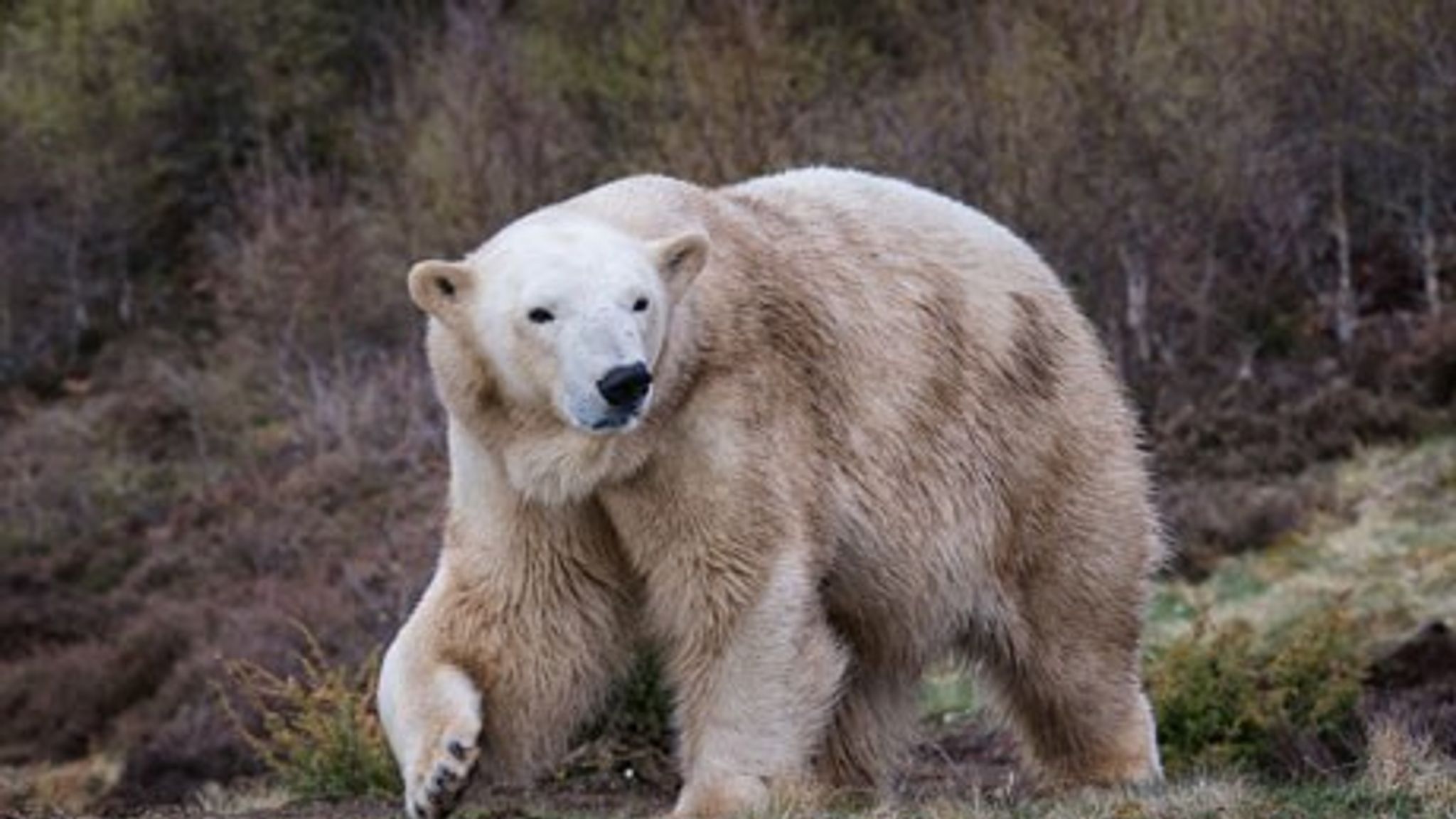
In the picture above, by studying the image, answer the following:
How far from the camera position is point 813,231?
719 centimetres

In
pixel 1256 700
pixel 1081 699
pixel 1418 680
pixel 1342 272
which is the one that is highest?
pixel 1081 699

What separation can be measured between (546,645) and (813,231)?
1406 millimetres

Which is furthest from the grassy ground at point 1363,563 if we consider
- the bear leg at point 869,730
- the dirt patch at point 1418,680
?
the bear leg at point 869,730

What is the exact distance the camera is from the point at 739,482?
645cm

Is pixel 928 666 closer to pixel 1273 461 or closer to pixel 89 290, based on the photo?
Result: pixel 1273 461

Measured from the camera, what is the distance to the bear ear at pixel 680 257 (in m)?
6.36

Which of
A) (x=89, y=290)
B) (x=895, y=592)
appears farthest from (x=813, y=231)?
(x=89, y=290)

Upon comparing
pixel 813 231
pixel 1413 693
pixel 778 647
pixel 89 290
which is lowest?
pixel 89 290

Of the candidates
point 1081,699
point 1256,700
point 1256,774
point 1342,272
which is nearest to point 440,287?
point 1081,699

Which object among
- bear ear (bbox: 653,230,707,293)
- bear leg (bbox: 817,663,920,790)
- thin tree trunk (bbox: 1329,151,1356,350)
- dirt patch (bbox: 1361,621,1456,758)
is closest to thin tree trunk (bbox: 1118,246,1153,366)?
thin tree trunk (bbox: 1329,151,1356,350)

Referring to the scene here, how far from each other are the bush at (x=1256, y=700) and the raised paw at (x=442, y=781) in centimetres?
657

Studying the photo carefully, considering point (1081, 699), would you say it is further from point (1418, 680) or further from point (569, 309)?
point (1418, 680)

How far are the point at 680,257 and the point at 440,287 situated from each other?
61cm

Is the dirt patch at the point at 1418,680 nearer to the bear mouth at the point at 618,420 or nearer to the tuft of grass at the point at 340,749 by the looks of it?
the tuft of grass at the point at 340,749
